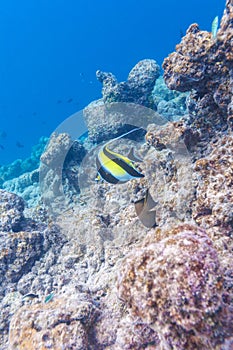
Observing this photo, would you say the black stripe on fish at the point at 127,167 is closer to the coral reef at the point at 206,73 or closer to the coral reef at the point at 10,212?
the coral reef at the point at 206,73

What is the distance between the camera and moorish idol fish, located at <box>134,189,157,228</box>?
2.92m

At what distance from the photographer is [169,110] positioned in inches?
338

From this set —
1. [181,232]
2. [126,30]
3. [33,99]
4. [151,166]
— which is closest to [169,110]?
[151,166]

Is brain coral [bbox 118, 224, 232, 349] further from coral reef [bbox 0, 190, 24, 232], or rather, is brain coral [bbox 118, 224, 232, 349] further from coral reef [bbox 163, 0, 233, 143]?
coral reef [bbox 0, 190, 24, 232]

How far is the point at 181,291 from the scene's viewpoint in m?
1.45

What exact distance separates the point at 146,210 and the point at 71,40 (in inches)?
5347

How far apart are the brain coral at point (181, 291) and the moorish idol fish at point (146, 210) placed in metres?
1.22

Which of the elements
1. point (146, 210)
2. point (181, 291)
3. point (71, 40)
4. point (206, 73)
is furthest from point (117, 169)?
point (71, 40)

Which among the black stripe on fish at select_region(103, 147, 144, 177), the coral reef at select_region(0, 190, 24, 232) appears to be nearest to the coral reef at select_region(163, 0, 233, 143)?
the black stripe on fish at select_region(103, 147, 144, 177)

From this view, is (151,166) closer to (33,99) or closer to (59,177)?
(59,177)

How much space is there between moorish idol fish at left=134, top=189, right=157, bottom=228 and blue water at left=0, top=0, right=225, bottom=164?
342 ft

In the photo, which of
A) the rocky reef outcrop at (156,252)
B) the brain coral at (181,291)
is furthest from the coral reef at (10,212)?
the brain coral at (181,291)

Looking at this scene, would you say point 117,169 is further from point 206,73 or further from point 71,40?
point 71,40

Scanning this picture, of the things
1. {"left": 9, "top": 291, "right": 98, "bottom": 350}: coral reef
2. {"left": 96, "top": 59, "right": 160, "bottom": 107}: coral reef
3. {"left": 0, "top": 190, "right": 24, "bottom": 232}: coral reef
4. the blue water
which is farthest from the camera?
the blue water
